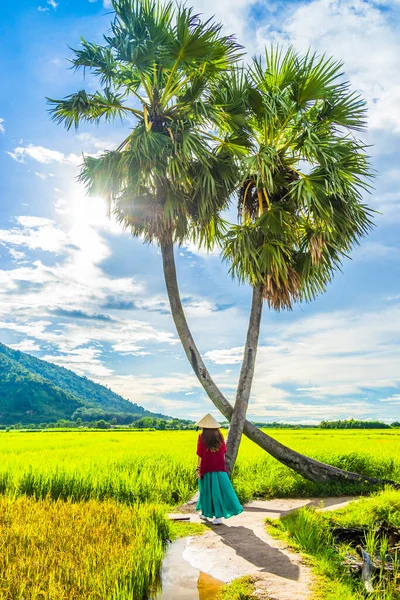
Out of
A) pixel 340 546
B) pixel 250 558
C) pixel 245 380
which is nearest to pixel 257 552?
pixel 250 558

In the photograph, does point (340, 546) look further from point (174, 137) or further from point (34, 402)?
point (34, 402)

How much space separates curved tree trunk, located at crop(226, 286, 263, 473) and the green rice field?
3.58 ft

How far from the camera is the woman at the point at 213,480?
9461 millimetres

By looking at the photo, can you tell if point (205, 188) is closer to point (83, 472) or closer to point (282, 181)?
point (282, 181)

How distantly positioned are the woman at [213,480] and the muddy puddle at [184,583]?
2.34 metres

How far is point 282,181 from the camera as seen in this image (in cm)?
1410

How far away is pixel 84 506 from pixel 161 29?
36.0 feet

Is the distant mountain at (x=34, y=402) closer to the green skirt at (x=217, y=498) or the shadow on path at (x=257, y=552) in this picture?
the green skirt at (x=217, y=498)

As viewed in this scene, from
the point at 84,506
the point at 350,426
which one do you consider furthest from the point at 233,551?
the point at 350,426

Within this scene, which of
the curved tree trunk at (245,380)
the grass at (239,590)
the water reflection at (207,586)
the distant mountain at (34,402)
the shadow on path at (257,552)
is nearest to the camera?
the grass at (239,590)

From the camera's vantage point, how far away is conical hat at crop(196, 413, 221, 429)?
970 centimetres

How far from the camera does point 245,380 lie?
1325 cm

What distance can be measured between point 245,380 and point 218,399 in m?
0.90

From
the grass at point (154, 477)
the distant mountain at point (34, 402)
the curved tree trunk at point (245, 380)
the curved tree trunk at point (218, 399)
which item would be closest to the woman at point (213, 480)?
the grass at point (154, 477)
